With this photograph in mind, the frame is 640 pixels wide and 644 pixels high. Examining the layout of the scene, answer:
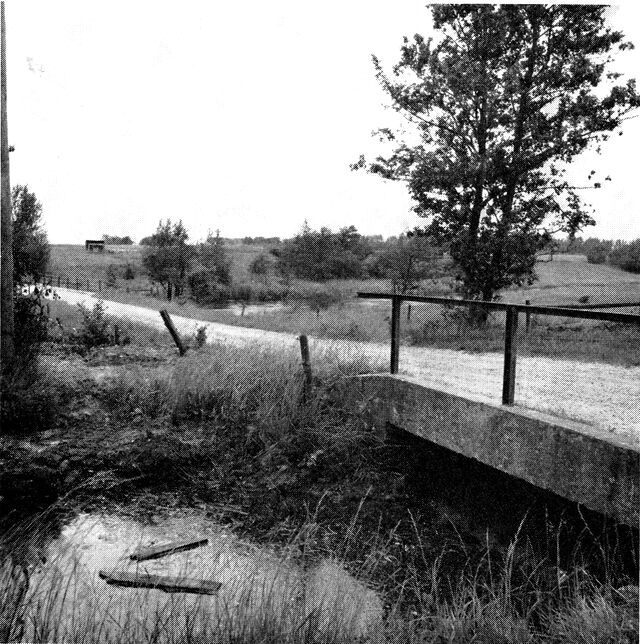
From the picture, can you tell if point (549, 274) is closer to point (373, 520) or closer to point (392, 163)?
point (392, 163)

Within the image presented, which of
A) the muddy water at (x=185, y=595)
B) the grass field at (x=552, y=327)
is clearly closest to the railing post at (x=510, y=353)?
the muddy water at (x=185, y=595)

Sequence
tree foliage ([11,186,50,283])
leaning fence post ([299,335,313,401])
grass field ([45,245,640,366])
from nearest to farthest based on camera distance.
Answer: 1. leaning fence post ([299,335,313,401])
2. tree foliage ([11,186,50,283])
3. grass field ([45,245,640,366])

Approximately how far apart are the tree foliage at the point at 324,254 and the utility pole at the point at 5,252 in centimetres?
2468

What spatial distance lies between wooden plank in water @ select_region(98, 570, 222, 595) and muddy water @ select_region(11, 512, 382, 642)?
6 centimetres

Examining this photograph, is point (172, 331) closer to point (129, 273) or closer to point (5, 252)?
point (5, 252)

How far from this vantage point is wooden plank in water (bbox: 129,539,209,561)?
630 centimetres

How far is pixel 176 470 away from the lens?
27.3 feet

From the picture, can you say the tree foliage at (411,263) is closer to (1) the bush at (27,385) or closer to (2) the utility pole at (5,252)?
(1) the bush at (27,385)

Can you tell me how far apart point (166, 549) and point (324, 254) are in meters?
28.3

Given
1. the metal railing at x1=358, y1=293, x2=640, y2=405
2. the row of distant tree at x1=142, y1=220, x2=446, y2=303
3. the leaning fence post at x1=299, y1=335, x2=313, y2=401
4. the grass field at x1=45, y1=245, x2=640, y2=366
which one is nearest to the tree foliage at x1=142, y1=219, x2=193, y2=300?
the row of distant tree at x1=142, y1=220, x2=446, y2=303

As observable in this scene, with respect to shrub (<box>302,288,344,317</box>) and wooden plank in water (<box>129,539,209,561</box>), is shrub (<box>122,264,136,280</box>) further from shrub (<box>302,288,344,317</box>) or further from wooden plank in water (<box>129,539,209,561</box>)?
wooden plank in water (<box>129,539,209,561</box>)

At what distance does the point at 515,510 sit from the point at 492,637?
249 centimetres

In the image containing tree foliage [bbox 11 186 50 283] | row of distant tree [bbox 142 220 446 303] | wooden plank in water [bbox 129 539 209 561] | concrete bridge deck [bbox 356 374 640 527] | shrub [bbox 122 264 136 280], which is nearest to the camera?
concrete bridge deck [bbox 356 374 640 527]

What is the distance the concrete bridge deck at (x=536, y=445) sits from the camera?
204 inches
